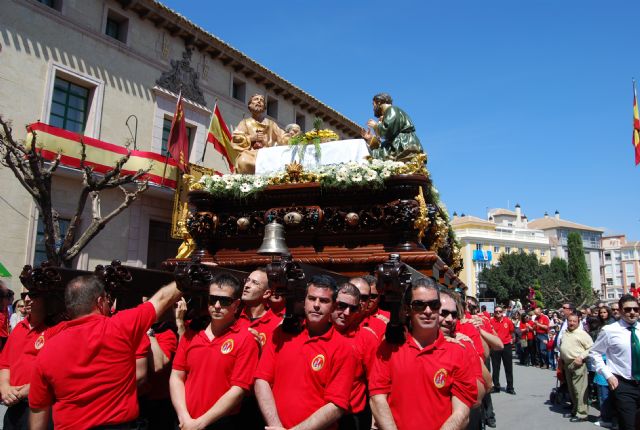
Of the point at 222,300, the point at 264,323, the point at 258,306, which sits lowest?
the point at 264,323

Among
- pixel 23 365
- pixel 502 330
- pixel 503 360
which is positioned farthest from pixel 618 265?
pixel 23 365

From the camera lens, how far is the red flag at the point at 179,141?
60.4 ft

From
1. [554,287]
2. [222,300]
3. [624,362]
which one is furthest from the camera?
[554,287]

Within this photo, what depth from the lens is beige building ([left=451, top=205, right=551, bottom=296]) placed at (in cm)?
7094

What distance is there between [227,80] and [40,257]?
36.1 feet

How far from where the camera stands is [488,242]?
7275 centimetres

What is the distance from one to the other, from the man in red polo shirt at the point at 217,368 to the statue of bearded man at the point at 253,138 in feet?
15.2

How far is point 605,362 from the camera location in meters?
6.28

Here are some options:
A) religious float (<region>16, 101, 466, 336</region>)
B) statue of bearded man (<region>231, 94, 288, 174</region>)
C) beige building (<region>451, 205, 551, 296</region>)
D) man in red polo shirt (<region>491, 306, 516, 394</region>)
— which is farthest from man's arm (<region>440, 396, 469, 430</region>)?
beige building (<region>451, 205, 551, 296</region>)

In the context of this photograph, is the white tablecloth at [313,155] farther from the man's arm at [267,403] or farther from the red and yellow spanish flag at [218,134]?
the red and yellow spanish flag at [218,134]

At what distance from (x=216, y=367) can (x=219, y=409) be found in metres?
0.29

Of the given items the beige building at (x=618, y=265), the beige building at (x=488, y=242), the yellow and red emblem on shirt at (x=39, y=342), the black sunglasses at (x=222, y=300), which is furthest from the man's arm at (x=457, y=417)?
the beige building at (x=618, y=265)

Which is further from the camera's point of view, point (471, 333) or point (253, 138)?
point (253, 138)

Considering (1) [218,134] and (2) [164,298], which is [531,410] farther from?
(1) [218,134]
